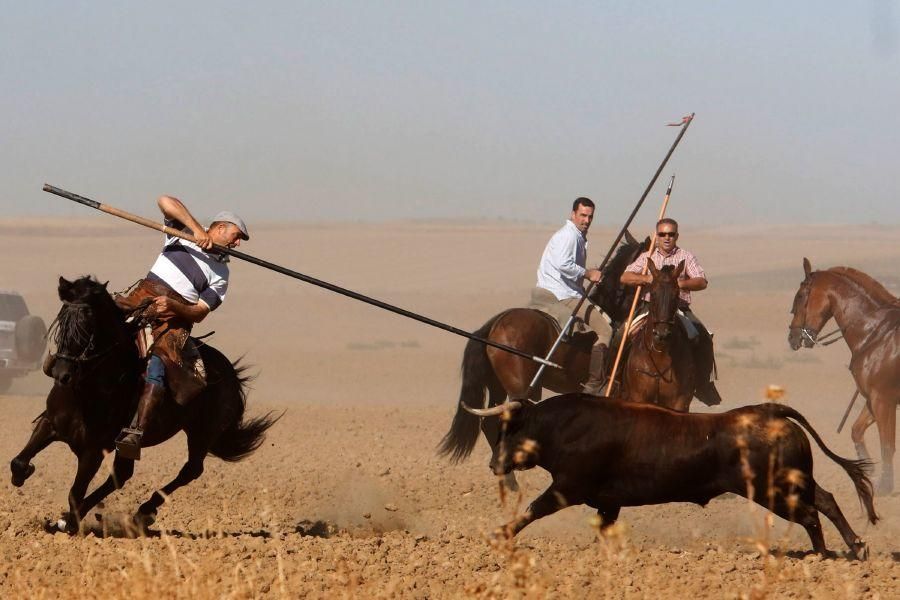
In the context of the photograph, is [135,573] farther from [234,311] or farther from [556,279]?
[234,311]

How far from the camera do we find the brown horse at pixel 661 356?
36.6 ft

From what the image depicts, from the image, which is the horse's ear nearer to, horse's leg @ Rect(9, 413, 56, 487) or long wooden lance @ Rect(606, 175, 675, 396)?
horse's leg @ Rect(9, 413, 56, 487)

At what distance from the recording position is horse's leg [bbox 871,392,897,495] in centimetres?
1434

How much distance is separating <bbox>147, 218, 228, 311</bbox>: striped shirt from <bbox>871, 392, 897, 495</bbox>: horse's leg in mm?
7337

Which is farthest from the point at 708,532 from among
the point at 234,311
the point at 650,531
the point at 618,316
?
the point at 234,311

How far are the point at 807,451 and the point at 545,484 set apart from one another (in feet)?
18.3

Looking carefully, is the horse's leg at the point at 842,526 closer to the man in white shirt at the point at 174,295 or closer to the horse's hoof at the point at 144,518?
the man in white shirt at the point at 174,295

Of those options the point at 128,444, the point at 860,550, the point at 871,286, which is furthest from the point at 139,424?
the point at 871,286

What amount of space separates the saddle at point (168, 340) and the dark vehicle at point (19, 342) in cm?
1401

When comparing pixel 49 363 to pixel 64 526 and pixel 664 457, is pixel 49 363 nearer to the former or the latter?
pixel 64 526

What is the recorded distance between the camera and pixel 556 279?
1357 cm

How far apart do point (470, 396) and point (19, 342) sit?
11.7 m

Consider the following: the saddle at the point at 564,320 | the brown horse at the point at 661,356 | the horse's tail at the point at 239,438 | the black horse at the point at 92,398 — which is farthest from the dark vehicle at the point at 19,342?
the black horse at the point at 92,398

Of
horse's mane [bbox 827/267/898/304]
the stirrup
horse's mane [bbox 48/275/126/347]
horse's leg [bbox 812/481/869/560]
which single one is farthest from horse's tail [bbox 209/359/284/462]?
horse's mane [bbox 827/267/898/304]
